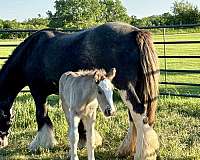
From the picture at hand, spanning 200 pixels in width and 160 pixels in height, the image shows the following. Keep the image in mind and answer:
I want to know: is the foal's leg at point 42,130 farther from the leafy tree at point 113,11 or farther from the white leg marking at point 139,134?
the leafy tree at point 113,11

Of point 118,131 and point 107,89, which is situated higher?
point 107,89

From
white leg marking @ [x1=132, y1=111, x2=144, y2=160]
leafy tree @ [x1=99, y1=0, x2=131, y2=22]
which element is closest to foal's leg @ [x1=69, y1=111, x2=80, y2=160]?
white leg marking @ [x1=132, y1=111, x2=144, y2=160]

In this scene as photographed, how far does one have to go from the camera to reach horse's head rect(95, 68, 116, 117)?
3709mm

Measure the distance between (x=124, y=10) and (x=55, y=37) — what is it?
259 ft

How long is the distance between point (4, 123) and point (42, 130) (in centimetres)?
66

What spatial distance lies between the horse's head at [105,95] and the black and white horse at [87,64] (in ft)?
3.15

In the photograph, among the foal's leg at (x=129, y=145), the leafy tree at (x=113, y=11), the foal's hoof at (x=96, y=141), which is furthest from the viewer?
the leafy tree at (x=113, y=11)

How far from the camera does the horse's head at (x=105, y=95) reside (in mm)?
3709

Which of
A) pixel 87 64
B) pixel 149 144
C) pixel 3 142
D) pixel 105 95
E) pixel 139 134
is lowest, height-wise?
pixel 3 142

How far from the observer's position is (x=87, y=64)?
5.21 meters

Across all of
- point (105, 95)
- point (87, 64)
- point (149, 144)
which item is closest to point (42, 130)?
point (87, 64)

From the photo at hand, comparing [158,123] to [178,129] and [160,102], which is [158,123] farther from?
[160,102]

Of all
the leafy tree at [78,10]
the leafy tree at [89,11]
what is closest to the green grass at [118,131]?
the leafy tree at [89,11]

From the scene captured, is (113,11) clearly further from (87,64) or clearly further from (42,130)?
(87,64)
